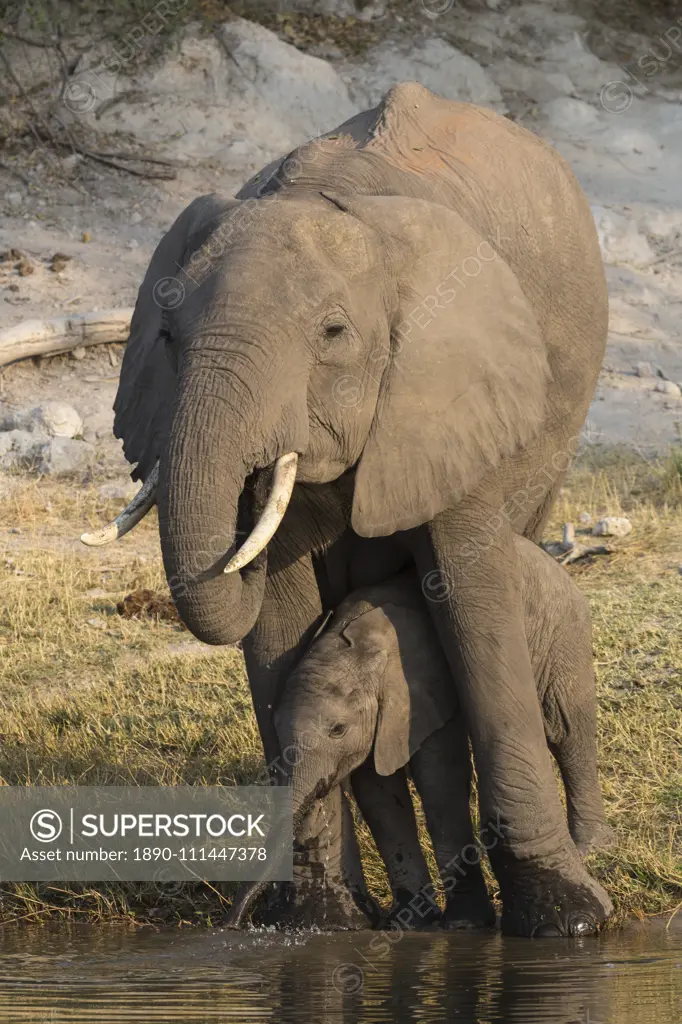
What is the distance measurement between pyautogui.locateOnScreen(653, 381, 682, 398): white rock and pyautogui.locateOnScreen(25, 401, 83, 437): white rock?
429 cm

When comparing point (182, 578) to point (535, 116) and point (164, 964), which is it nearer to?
point (164, 964)

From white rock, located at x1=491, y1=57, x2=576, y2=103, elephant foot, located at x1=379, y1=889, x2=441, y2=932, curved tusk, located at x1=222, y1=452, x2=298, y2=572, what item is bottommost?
elephant foot, located at x1=379, y1=889, x2=441, y2=932

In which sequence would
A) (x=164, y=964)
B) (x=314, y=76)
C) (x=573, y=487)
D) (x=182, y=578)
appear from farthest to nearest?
(x=314, y=76) < (x=573, y=487) < (x=164, y=964) < (x=182, y=578)

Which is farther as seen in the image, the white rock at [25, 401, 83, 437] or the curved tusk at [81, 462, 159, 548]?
the white rock at [25, 401, 83, 437]

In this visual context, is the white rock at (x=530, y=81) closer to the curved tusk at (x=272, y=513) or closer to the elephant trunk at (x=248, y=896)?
the elephant trunk at (x=248, y=896)

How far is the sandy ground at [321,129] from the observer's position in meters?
13.4

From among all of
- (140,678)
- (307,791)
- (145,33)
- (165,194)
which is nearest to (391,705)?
(307,791)

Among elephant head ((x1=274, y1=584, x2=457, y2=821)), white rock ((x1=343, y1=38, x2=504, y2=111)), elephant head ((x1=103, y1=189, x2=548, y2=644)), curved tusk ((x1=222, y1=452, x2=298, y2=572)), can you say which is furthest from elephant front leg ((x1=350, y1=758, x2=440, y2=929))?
white rock ((x1=343, y1=38, x2=504, y2=111))

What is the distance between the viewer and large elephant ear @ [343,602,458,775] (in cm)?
586

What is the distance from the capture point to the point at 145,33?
15469mm

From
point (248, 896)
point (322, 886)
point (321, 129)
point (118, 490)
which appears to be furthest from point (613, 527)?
point (321, 129)

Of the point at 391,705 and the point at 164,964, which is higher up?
the point at 391,705

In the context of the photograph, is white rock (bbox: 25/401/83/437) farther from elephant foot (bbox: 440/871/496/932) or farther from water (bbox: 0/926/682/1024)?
elephant foot (bbox: 440/871/496/932)

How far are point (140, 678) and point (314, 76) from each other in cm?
887
